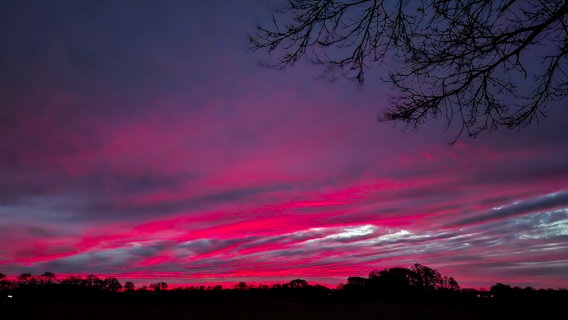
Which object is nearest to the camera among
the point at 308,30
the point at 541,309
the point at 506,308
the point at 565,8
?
the point at 565,8

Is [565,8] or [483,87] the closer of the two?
[565,8]

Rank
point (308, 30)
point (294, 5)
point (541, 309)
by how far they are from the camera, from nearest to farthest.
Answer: point (294, 5) → point (308, 30) → point (541, 309)

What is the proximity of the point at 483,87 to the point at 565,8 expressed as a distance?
3.81 ft

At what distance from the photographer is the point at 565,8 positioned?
3.34 metres

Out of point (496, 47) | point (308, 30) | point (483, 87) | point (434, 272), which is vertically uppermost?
point (308, 30)

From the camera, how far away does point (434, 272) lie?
3784 inches

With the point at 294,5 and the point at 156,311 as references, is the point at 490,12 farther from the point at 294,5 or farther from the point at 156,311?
Result: the point at 156,311

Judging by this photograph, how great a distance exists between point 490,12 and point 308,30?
192 centimetres

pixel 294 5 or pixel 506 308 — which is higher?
pixel 294 5

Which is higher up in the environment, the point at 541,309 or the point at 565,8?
the point at 565,8

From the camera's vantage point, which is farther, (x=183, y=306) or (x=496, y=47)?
(x=183, y=306)

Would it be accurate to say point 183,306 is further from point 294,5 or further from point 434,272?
point 434,272

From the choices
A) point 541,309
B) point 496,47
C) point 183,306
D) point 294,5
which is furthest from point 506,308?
point 294,5

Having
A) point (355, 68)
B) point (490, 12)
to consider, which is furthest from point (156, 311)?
point (490, 12)
